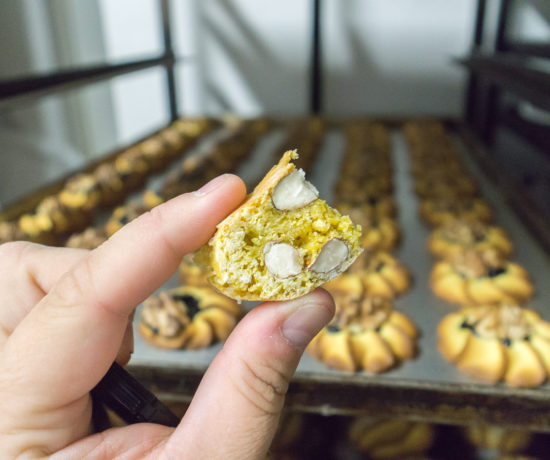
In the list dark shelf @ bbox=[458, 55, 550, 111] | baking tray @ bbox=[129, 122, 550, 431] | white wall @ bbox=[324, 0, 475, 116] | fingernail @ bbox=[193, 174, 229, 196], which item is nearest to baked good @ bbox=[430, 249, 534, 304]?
baking tray @ bbox=[129, 122, 550, 431]

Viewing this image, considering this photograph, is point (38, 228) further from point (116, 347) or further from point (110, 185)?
point (116, 347)

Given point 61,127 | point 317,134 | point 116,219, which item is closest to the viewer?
point 116,219

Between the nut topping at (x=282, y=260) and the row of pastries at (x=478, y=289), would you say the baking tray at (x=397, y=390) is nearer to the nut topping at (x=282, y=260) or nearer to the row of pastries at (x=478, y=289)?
the row of pastries at (x=478, y=289)

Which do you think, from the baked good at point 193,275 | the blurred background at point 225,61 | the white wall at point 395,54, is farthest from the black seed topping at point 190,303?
the white wall at point 395,54

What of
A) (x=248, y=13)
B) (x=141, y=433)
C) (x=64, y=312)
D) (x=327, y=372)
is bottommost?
(x=327, y=372)

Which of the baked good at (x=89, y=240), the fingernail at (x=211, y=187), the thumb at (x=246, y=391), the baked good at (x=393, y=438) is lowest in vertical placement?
the baked good at (x=393, y=438)

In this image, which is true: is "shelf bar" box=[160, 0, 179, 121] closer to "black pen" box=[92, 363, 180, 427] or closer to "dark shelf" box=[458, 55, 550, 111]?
"dark shelf" box=[458, 55, 550, 111]

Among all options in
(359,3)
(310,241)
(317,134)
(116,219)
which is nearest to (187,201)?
(310,241)

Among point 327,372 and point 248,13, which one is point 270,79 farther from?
point 327,372
